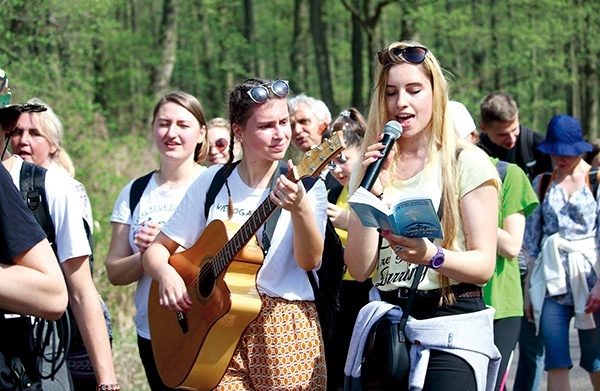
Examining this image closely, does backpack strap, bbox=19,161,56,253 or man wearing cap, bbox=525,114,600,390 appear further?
man wearing cap, bbox=525,114,600,390

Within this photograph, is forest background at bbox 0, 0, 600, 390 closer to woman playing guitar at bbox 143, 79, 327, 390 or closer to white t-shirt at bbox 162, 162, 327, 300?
white t-shirt at bbox 162, 162, 327, 300

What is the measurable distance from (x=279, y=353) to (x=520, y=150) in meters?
4.04

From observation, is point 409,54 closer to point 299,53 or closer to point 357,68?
point 357,68

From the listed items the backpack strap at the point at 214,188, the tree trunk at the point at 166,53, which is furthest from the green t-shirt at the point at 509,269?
the tree trunk at the point at 166,53

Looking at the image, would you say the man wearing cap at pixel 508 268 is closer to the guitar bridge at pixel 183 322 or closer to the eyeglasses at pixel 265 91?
the eyeglasses at pixel 265 91

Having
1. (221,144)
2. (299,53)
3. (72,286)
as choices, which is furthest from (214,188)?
(299,53)

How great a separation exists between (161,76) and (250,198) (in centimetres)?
1572

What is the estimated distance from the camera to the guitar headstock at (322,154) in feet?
11.2

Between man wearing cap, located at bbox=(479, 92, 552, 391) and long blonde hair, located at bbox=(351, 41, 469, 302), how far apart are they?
214 cm

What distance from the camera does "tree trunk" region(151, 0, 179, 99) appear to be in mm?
19234

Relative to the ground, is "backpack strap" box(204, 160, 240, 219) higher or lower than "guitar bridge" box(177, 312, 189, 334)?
higher

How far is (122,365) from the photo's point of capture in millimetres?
7180

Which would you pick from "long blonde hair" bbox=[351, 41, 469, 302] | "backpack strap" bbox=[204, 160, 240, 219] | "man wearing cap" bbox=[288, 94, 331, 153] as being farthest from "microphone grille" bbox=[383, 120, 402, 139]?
"man wearing cap" bbox=[288, 94, 331, 153]

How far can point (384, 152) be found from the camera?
3.14 m
